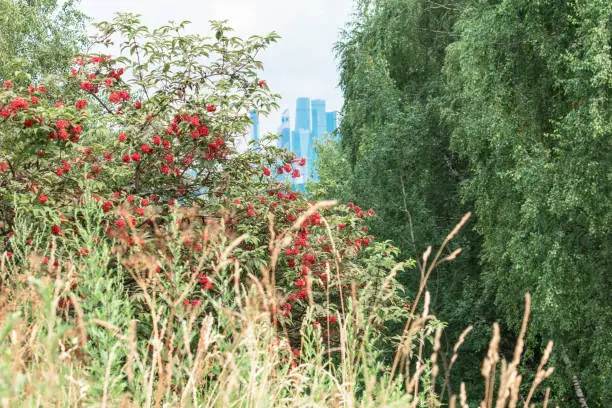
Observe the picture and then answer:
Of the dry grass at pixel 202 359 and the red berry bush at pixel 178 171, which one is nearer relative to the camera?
the dry grass at pixel 202 359

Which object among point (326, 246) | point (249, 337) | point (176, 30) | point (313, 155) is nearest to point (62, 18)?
point (176, 30)

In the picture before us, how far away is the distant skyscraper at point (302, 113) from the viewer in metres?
145

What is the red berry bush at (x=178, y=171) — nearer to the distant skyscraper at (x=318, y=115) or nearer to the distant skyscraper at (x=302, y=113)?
the distant skyscraper at (x=302, y=113)

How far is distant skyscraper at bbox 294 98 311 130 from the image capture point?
145 m

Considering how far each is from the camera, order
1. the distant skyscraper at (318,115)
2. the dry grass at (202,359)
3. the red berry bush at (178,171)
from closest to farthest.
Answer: the dry grass at (202,359), the red berry bush at (178,171), the distant skyscraper at (318,115)

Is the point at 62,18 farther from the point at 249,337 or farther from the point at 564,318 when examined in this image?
the point at 249,337

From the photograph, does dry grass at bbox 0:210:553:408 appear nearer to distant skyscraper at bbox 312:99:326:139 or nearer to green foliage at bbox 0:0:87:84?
green foliage at bbox 0:0:87:84

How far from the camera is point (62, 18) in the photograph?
1886 cm

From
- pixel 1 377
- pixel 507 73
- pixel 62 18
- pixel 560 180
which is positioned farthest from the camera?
pixel 62 18

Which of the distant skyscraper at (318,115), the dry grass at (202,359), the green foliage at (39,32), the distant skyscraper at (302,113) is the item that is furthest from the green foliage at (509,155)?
the distant skyscraper at (318,115)

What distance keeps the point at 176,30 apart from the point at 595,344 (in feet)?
22.5

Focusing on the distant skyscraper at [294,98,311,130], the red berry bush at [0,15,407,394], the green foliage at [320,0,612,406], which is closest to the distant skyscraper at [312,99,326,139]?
the distant skyscraper at [294,98,311,130]

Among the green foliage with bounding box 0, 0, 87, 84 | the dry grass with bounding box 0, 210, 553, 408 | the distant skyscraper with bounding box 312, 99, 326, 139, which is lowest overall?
the dry grass with bounding box 0, 210, 553, 408

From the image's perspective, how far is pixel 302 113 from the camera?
150125 mm
